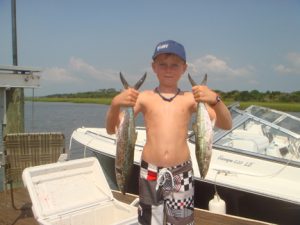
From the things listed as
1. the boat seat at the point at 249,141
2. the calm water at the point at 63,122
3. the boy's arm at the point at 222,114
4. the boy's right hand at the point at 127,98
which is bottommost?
the calm water at the point at 63,122

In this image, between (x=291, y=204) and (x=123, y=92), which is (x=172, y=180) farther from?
(x=291, y=204)

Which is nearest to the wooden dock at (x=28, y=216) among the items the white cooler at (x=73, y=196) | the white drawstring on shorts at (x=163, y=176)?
the white cooler at (x=73, y=196)

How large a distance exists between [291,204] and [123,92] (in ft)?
9.79

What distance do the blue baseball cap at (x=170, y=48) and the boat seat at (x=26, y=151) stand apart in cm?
298

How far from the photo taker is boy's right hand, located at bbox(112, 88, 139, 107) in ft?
8.18

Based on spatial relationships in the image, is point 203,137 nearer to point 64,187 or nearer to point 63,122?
point 64,187

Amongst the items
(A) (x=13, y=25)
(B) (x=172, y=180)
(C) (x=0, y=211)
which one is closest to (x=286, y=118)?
(B) (x=172, y=180)

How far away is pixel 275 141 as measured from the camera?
5434 millimetres

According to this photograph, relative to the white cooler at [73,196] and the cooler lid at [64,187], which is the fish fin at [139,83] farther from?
the cooler lid at [64,187]

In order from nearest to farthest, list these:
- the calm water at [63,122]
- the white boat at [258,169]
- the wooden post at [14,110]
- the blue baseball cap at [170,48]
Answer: the blue baseball cap at [170,48] < the white boat at [258,169] < the wooden post at [14,110] < the calm water at [63,122]

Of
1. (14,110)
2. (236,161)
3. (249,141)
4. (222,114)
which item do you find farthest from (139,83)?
(14,110)

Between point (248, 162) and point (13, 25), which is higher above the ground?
point (13, 25)

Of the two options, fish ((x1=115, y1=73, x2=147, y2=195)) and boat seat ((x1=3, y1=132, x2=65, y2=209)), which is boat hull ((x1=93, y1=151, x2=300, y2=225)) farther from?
fish ((x1=115, y1=73, x2=147, y2=195))

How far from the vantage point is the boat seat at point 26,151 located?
498 cm
